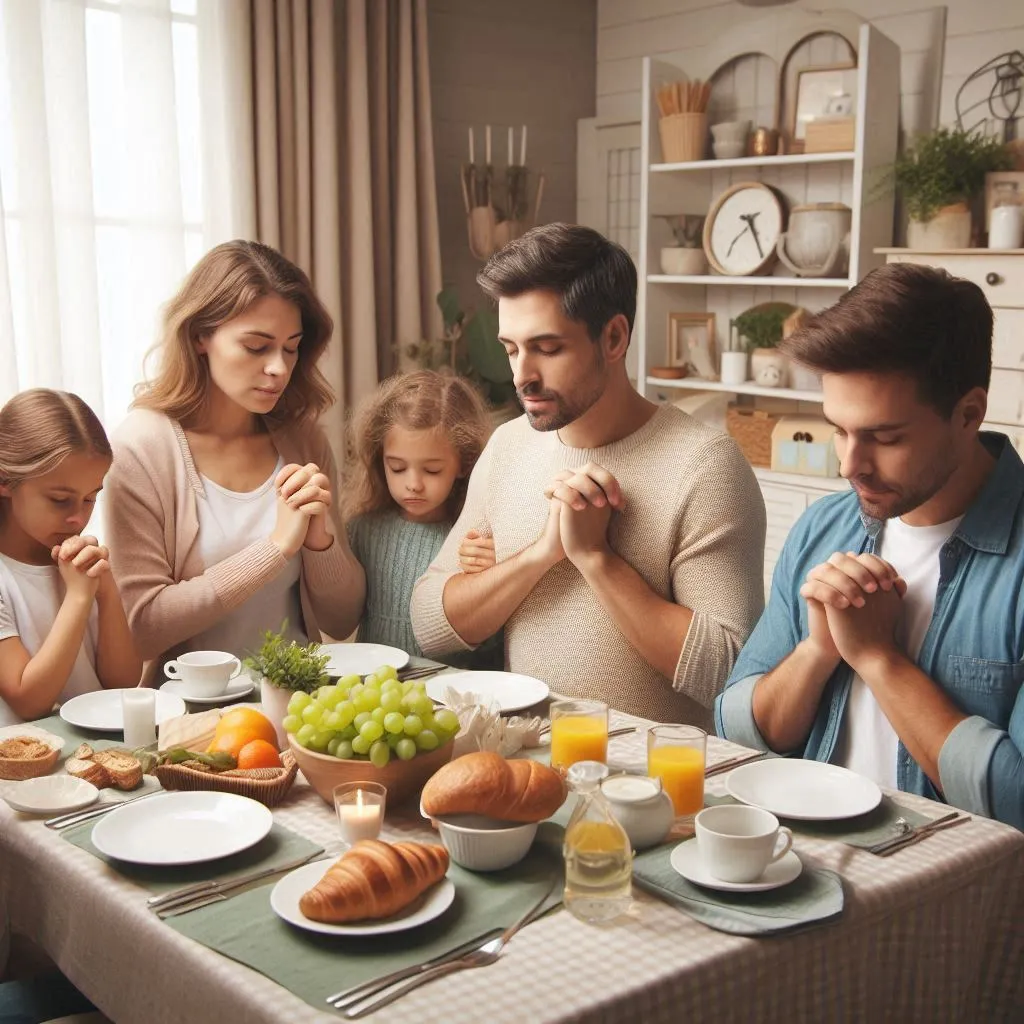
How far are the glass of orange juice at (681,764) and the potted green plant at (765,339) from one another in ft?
9.84

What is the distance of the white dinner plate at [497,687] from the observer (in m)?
1.91

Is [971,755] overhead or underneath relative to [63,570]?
underneath

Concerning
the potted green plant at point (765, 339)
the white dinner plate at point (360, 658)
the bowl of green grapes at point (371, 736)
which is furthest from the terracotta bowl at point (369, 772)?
the potted green plant at point (765, 339)

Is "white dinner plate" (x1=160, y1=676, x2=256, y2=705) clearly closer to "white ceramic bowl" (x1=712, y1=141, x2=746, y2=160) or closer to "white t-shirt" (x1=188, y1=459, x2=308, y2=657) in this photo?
"white t-shirt" (x1=188, y1=459, x2=308, y2=657)

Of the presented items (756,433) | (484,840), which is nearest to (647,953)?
(484,840)

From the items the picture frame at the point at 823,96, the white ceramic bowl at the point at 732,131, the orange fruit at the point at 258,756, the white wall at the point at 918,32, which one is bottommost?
the orange fruit at the point at 258,756

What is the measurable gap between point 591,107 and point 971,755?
4313mm

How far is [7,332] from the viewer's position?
361 centimetres

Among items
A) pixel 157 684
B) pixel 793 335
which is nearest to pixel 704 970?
pixel 793 335

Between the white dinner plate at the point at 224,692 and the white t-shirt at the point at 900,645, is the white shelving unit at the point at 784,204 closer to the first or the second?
the white t-shirt at the point at 900,645

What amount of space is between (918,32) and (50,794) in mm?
3754

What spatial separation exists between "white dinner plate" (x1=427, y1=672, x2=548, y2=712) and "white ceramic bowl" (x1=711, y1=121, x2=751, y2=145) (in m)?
2.96

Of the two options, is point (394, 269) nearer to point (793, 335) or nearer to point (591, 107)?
point (591, 107)

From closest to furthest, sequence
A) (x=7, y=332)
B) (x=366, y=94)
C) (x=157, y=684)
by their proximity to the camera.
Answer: (x=157, y=684), (x=7, y=332), (x=366, y=94)
